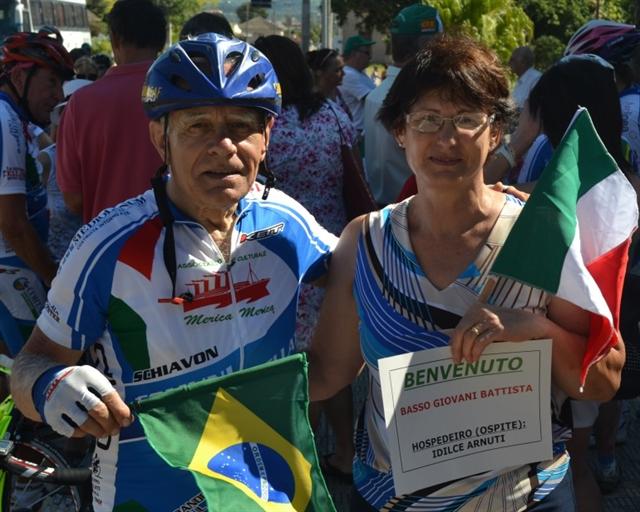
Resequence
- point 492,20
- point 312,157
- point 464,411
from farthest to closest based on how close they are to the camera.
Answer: point 492,20
point 312,157
point 464,411

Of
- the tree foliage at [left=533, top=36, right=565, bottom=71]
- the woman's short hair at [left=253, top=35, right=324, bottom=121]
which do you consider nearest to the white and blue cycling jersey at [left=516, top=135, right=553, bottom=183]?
the woman's short hair at [left=253, top=35, right=324, bottom=121]

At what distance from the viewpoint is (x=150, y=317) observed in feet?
7.66

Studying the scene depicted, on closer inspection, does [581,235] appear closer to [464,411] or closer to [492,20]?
[464,411]

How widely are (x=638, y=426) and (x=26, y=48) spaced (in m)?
4.21

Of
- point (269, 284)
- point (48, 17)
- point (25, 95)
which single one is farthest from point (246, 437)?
point (48, 17)

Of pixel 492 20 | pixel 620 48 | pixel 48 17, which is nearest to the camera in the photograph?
pixel 620 48

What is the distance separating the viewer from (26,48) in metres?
5.15

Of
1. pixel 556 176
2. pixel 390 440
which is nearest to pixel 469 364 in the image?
pixel 390 440

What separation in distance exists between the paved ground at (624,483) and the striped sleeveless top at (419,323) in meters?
2.56

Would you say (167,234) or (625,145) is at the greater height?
(167,234)

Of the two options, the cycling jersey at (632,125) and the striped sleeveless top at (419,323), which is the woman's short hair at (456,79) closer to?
the striped sleeveless top at (419,323)

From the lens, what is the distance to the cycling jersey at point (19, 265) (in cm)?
443

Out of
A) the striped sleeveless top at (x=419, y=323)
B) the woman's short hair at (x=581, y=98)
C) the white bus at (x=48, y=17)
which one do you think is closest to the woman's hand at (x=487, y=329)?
the striped sleeveless top at (x=419, y=323)

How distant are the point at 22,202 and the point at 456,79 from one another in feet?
8.74
